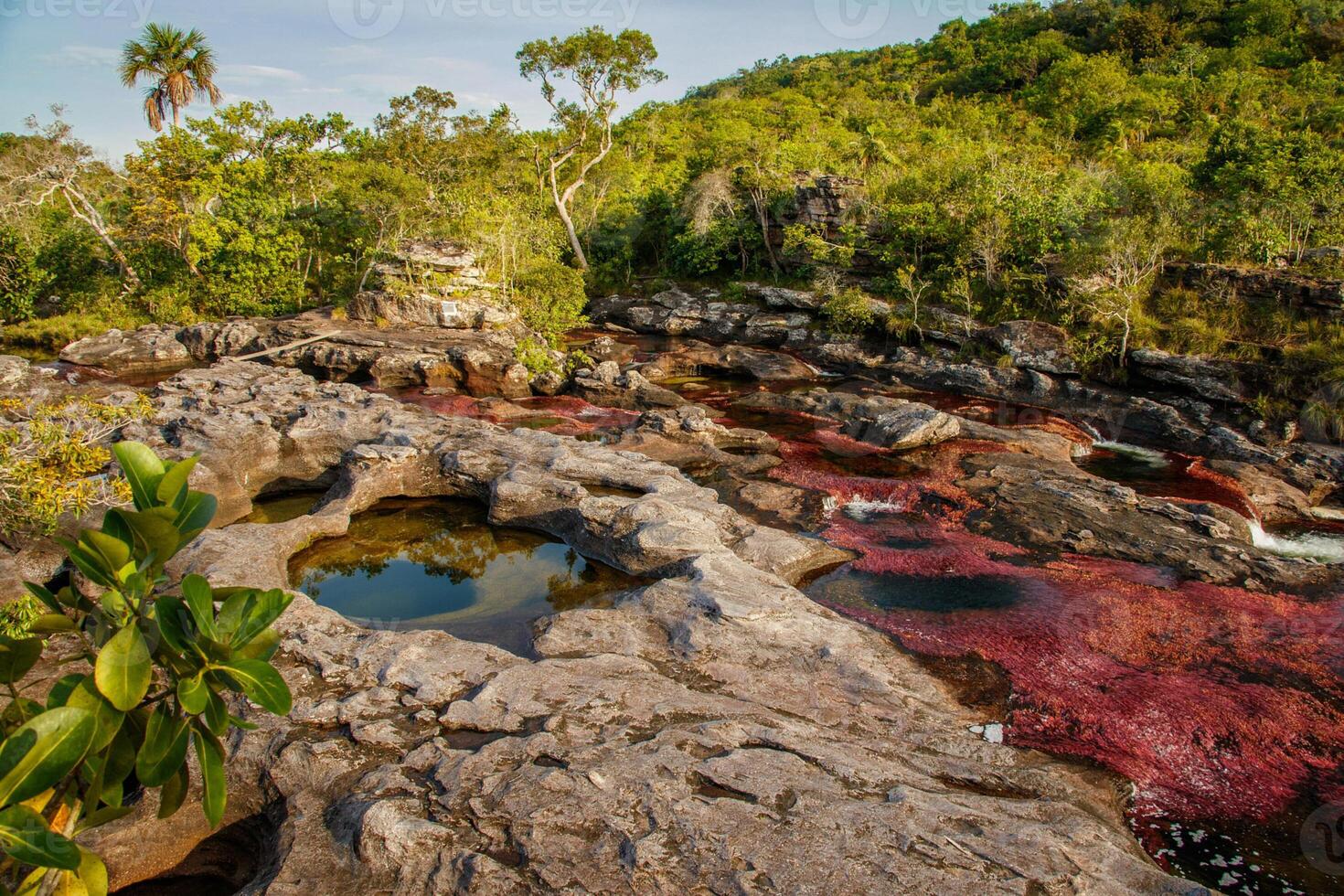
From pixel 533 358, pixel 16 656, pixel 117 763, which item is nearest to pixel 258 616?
pixel 117 763

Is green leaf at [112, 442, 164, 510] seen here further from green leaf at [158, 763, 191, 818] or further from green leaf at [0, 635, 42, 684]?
green leaf at [158, 763, 191, 818]

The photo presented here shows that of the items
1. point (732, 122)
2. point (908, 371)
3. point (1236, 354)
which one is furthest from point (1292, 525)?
point (732, 122)

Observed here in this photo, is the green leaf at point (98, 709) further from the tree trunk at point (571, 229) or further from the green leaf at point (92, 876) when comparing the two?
the tree trunk at point (571, 229)

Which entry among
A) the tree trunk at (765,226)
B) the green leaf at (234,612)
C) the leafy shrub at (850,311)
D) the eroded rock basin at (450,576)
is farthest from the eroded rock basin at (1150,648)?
the tree trunk at (765,226)

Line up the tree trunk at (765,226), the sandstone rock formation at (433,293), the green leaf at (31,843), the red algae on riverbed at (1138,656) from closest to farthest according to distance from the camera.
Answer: the green leaf at (31,843)
the red algae on riverbed at (1138,656)
the sandstone rock formation at (433,293)
the tree trunk at (765,226)

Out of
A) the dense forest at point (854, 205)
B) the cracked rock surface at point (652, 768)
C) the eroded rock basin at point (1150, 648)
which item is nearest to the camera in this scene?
the cracked rock surface at point (652, 768)

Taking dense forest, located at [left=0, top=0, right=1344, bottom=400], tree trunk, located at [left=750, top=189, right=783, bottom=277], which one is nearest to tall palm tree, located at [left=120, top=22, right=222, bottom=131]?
dense forest, located at [left=0, top=0, right=1344, bottom=400]

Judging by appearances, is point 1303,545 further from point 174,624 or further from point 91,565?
point 91,565

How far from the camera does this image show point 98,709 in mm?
2830

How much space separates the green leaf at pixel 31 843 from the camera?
2402 millimetres

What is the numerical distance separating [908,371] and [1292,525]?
47.4 feet

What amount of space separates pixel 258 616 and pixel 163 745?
0.62 meters

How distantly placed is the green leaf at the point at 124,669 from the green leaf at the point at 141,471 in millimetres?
588

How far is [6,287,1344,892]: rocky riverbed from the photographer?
227 inches
